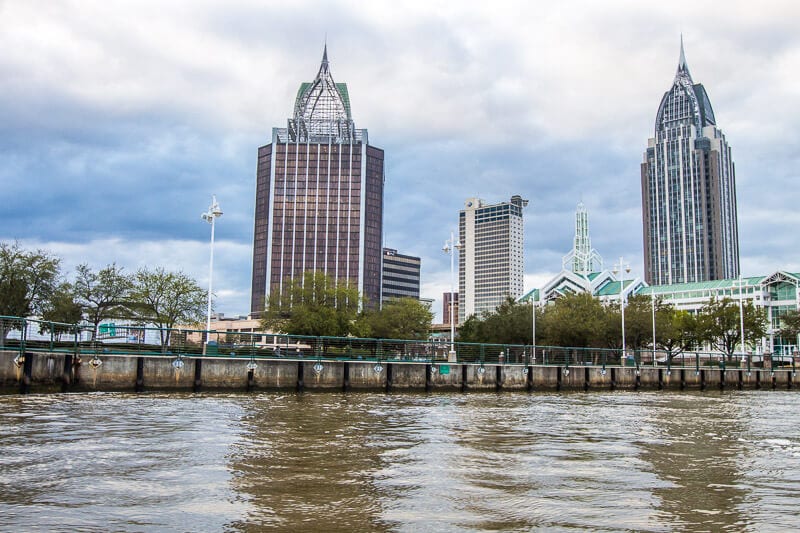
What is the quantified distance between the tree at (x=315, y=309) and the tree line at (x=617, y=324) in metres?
20.8

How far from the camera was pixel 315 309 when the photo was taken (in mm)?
77750

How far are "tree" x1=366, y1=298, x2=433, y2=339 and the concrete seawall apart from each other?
1663 inches

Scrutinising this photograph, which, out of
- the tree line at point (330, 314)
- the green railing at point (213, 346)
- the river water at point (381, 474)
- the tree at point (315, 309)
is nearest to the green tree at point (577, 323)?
the tree line at point (330, 314)

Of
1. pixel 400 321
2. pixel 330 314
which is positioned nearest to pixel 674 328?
pixel 400 321

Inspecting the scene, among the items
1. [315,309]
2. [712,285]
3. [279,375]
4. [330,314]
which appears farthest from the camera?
[712,285]

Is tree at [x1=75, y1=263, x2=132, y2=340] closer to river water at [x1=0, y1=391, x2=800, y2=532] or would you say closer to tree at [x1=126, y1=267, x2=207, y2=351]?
tree at [x1=126, y1=267, x2=207, y2=351]

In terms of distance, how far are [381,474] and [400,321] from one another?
79130 mm

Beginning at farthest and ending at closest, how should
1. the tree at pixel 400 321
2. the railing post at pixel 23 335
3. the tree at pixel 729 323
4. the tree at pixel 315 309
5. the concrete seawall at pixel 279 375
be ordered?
the tree at pixel 400 321 → the tree at pixel 729 323 → the tree at pixel 315 309 → the concrete seawall at pixel 279 375 → the railing post at pixel 23 335

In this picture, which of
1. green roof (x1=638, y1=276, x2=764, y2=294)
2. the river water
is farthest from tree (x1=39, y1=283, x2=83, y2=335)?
green roof (x1=638, y1=276, x2=764, y2=294)

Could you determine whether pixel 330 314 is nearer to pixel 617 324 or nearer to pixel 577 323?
pixel 577 323

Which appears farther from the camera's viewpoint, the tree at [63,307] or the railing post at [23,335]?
the tree at [63,307]

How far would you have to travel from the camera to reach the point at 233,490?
27.9 ft

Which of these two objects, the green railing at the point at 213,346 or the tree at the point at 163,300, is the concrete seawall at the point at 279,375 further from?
the tree at the point at 163,300

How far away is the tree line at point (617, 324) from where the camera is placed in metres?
78.6
